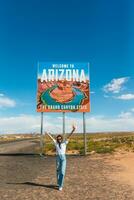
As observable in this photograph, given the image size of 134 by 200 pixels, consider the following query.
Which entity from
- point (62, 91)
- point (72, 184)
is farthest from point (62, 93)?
point (72, 184)

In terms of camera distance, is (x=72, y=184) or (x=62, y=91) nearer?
(x=72, y=184)

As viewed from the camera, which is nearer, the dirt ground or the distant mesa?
the dirt ground

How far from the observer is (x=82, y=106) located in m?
33.6

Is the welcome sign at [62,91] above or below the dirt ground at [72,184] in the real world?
above

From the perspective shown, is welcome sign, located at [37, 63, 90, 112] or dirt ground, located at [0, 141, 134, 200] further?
welcome sign, located at [37, 63, 90, 112]

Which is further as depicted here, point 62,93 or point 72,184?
point 62,93

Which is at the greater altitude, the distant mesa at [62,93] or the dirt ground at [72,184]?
the distant mesa at [62,93]

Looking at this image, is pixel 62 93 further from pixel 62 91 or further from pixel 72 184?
pixel 72 184

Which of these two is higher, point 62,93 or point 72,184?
point 62,93

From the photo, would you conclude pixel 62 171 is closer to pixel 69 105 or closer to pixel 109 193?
pixel 109 193

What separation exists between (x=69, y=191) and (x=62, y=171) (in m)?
0.77

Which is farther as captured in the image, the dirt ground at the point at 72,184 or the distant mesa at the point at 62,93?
the distant mesa at the point at 62,93

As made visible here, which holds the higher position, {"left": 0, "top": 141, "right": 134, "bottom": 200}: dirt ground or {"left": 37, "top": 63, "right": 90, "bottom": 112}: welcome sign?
{"left": 37, "top": 63, "right": 90, "bottom": 112}: welcome sign

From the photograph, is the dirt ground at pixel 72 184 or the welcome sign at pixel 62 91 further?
the welcome sign at pixel 62 91
